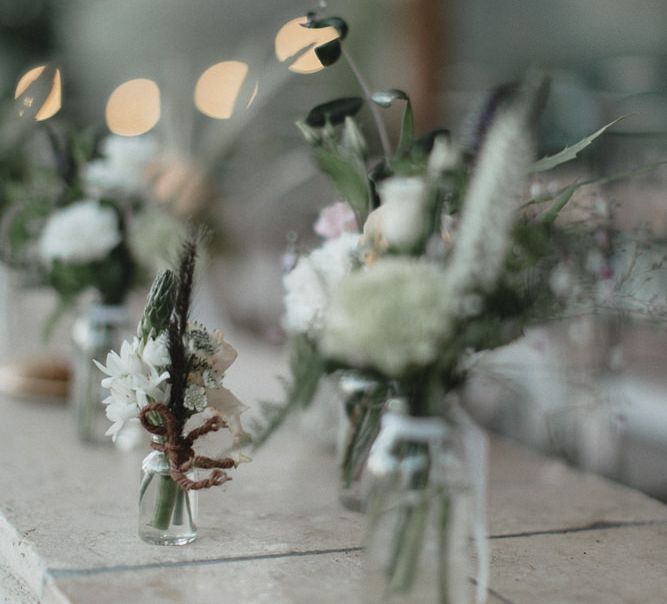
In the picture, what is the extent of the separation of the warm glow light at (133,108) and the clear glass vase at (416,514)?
170 cm

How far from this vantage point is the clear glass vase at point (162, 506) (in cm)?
124

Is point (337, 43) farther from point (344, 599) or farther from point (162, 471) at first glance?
point (344, 599)

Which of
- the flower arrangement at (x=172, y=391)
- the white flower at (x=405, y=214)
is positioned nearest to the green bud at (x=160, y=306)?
the flower arrangement at (x=172, y=391)

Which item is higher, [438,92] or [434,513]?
[438,92]

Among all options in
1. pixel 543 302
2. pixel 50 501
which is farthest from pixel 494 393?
pixel 543 302

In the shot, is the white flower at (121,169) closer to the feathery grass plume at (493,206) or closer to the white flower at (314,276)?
the white flower at (314,276)

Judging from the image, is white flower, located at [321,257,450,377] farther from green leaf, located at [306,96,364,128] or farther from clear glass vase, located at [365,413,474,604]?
green leaf, located at [306,96,364,128]

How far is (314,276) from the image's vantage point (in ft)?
4.15

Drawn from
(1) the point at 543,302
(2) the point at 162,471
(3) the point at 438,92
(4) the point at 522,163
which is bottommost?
(2) the point at 162,471

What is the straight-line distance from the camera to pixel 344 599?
1.09 m

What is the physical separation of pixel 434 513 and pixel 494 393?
2.49 m

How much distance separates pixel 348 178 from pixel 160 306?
0.27 m

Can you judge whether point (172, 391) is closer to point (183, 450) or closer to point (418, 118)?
point (183, 450)

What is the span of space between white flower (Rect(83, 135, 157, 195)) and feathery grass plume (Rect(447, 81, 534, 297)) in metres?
1.11
